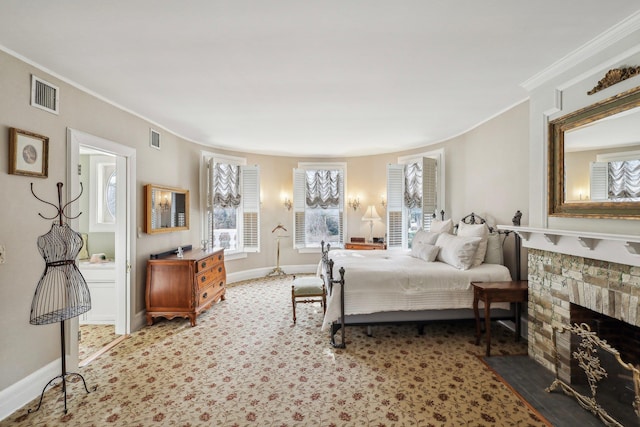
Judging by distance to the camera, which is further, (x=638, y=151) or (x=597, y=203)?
(x=597, y=203)

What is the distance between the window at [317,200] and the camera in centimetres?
672

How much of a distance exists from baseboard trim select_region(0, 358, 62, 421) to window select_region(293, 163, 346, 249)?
4.60 m

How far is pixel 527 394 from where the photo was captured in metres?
2.42

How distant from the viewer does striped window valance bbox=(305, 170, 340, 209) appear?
6.81 m

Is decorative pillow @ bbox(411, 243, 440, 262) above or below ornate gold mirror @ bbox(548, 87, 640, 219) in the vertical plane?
below

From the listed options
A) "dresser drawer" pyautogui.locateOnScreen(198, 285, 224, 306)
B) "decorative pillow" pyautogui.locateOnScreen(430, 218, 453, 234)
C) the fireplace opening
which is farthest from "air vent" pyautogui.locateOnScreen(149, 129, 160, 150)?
the fireplace opening

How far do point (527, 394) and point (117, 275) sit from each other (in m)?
4.65

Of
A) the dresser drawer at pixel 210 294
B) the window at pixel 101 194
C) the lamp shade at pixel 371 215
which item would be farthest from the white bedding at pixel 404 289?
the window at pixel 101 194

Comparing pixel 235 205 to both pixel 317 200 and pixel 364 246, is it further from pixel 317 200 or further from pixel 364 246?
pixel 364 246

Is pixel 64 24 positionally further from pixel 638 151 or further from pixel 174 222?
pixel 638 151

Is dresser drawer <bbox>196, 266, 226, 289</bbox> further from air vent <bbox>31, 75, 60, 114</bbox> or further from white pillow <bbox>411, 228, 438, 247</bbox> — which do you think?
white pillow <bbox>411, 228, 438, 247</bbox>

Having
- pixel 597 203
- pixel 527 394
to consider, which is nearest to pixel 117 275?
pixel 527 394

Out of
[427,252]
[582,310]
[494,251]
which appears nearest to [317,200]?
[427,252]

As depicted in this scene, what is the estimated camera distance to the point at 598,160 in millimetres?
2305
